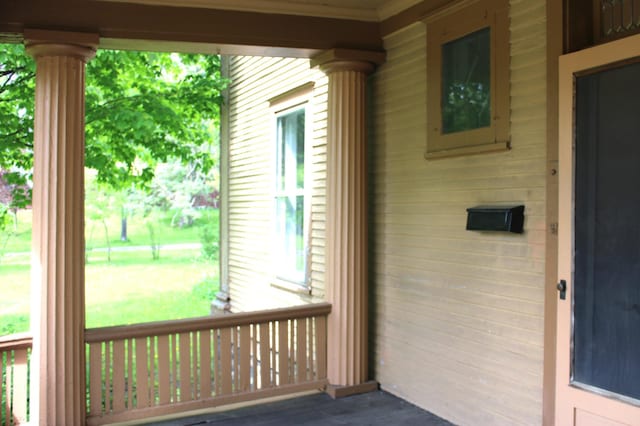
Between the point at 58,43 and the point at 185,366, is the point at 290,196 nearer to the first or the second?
the point at 185,366

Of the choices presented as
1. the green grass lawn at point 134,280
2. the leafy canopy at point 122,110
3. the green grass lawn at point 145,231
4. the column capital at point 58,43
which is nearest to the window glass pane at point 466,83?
the column capital at point 58,43

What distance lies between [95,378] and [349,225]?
6.84 ft

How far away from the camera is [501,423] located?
3.26 meters

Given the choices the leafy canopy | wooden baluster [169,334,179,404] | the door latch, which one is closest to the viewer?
the door latch

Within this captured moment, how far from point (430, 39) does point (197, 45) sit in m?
1.63

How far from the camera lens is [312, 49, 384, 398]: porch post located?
171 inches

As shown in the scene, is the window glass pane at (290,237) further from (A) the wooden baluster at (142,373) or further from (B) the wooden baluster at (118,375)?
(B) the wooden baluster at (118,375)

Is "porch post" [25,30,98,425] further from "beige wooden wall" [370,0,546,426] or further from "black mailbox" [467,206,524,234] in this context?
"black mailbox" [467,206,524,234]

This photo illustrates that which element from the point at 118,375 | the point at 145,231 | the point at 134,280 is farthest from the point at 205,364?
the point at 145,231

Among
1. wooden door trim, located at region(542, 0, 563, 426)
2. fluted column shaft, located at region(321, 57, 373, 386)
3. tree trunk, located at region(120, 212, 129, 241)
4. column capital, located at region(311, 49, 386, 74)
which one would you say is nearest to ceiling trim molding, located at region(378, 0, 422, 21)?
column capital, located at region(311, 49, 386, 74)

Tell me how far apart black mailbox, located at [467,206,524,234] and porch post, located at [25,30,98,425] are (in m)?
2.51

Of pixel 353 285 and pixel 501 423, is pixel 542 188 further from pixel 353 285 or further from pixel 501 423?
pixel 353 285

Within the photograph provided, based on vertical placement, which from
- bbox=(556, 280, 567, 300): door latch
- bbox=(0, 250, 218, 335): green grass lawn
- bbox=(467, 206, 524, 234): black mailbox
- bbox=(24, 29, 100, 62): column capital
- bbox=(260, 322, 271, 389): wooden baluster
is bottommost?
bbox=(0, 250, 218, 335): green grass lawn

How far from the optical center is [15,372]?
3.56 metres
